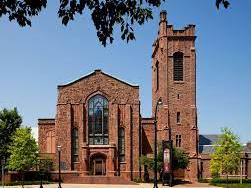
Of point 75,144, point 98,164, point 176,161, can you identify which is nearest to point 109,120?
point 75,144

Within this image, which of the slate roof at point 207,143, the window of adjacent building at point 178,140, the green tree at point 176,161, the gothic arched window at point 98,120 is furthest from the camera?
the slate roof at point 207,143

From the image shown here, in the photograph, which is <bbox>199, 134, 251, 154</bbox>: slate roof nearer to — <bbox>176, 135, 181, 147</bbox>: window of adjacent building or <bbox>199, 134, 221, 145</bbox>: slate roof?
<bbox>199, 134, 221, 145</bbox>: slate roof

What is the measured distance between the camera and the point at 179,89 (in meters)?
68.0

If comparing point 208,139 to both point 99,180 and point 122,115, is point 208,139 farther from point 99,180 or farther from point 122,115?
point 99,180

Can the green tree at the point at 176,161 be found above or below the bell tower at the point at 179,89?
below

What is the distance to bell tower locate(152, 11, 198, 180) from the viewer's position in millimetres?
66938

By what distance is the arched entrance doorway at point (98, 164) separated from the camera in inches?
2616

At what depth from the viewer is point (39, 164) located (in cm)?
6291

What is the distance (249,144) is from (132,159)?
24361 mm

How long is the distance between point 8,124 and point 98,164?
520 inches

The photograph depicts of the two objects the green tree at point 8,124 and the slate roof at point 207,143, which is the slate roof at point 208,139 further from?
the green tree at point 8,124

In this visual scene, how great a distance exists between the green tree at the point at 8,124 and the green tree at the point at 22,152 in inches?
208

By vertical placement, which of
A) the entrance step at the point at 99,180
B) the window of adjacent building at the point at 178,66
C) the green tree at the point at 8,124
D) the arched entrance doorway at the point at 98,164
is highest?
the window of adjacent building at the point at 178,66

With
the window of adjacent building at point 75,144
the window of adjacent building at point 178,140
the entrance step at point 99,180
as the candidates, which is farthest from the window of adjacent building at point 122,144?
the window of adjacent building at point 178,140
